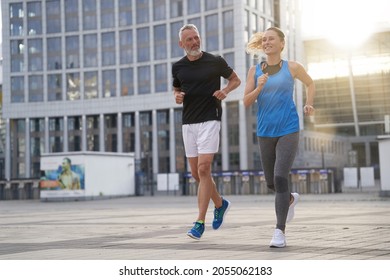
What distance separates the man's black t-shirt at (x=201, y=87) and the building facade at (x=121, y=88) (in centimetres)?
5461

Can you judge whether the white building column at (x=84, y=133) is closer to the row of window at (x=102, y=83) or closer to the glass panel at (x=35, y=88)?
the row of window at (x=102, y=83)

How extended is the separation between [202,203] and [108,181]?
27751 millimetres

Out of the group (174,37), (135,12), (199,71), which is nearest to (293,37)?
(174,37)

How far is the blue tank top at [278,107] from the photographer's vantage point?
5.68m

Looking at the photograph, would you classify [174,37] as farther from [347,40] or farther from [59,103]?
[347,40]

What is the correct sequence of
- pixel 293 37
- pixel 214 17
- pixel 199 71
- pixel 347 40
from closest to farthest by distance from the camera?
pixel 199 71, pixel 293 37, pixel 214 17, pixel 347 40

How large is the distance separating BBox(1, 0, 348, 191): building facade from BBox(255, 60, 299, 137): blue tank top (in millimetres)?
55367

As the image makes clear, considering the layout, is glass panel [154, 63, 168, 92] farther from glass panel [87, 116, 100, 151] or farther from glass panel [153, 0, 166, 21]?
glass panel [87, 116, 100, 151]

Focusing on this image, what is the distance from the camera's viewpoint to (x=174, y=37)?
65750 millimetres

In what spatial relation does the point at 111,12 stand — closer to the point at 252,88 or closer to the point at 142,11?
the point at 142,11

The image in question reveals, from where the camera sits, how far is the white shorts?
6.36 metres

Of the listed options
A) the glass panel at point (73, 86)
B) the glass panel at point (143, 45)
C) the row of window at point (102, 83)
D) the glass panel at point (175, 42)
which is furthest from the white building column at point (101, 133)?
the glass panel at point (175, 42)

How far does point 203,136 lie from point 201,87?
451 millimetres
